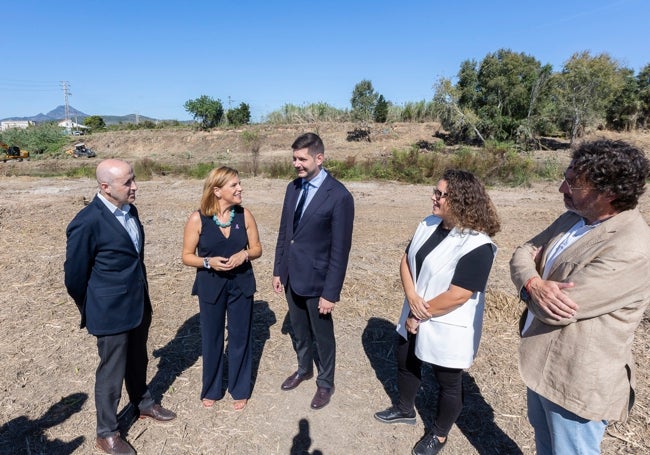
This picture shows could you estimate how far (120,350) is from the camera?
250cm

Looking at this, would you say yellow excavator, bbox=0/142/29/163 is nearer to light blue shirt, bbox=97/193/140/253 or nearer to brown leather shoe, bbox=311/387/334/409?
light blue shirt, bbox=97/193/140/253

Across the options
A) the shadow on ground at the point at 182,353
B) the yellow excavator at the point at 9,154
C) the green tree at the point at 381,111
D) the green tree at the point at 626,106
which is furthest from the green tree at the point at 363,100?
the shadow on ground at the point at 182,353

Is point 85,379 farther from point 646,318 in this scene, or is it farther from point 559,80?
point 559,80

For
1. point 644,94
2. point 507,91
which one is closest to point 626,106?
point 644,94

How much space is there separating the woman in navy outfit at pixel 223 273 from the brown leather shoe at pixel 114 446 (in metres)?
0.60

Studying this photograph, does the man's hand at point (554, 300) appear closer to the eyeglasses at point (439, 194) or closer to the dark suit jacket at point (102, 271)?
the eyeglasses at point (439, 194)

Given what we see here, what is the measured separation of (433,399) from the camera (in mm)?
3168

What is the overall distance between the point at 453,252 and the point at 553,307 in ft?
2.21

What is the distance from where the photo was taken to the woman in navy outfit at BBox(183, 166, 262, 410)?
8.82 ft

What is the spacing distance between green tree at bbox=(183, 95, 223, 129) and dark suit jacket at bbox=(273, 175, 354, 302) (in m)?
41.1

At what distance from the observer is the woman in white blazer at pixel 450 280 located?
2191 mm

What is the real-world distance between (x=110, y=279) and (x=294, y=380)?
1697mm

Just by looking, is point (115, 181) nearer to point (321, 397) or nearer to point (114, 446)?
point (114, 446)

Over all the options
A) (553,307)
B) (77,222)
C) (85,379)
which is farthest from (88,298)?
(553,307)
